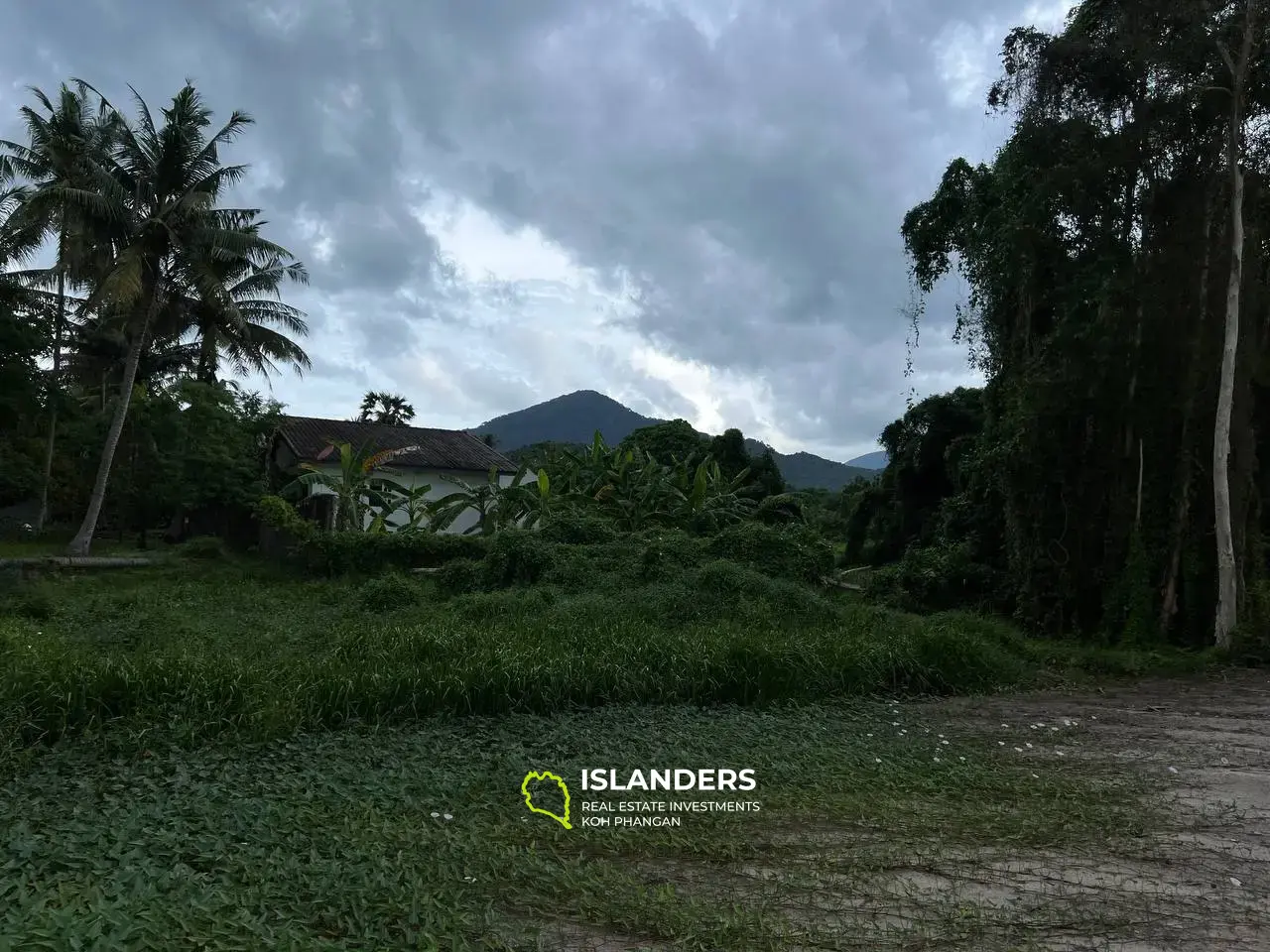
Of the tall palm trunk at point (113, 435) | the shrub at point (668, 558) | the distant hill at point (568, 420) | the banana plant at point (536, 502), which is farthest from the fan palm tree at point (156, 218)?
the distant hill at point (568, 420)

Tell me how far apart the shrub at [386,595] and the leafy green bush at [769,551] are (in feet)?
15.4

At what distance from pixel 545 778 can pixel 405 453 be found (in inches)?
990

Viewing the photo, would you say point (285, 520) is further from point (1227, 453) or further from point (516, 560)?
point (1227, 453)

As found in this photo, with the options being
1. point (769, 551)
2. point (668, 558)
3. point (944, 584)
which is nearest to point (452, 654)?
point (668, 558)

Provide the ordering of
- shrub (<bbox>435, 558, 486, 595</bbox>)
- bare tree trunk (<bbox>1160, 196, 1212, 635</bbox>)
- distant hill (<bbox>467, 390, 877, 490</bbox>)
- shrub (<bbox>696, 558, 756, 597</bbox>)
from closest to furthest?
shrub (<bbox>696, 558, 756, 597</bbox>) < bare tree trunk (<bbox>1160, 196, 1212, 635</bbox>) < shrub (<bbox>435, 558, 486, 595</bbox>) < distant hill (<bbox>467, 390, 877, 490</bbox>)

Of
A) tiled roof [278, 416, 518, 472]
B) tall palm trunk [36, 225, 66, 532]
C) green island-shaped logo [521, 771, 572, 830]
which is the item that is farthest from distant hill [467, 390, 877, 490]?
green island-shaped logo [521, 771, 572, 830]

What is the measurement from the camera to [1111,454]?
12.4m

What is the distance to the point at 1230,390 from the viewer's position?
35.6 feet

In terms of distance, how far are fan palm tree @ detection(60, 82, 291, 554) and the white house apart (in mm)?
8077

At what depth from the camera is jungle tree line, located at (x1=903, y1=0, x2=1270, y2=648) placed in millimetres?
11289

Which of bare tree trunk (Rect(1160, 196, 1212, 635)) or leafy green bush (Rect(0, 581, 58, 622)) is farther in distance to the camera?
bare tree trunk (Rect(1160, 196, 1212, 635))

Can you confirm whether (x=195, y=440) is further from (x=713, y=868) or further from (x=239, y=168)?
(x=713, y=868)

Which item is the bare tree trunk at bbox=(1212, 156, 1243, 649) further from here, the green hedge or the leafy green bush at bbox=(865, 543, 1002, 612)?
the green hedge

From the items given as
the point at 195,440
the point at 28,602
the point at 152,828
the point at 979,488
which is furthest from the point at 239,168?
the point at 152,828
